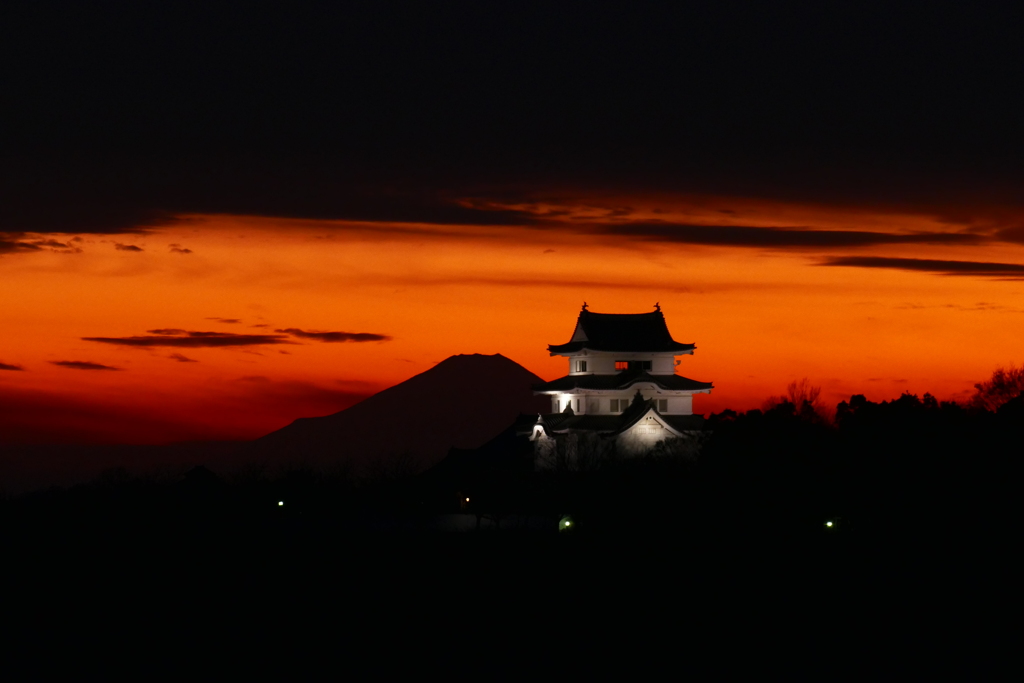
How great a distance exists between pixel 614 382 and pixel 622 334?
3218mm

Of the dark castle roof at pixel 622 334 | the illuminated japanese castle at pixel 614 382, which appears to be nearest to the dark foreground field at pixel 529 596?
the illuminated japanese castle at pixel 614 382

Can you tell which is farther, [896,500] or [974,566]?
[896,500]

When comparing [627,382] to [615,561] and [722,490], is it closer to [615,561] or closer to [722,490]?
[722,490]

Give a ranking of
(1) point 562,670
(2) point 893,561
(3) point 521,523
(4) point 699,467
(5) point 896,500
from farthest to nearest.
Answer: (3) point 521,523, (4) point 699,467, (5) point 896,500, (2) point 893,561, (1) point 562,670

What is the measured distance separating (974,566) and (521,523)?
26655 mm

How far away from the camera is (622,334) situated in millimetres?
77938

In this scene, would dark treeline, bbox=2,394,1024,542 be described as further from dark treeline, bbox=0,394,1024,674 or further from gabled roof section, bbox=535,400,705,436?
gabled roof section, bbox=535,400,705,436

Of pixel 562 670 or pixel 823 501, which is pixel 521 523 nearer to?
pixel 823 501

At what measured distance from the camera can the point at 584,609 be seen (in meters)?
43.2

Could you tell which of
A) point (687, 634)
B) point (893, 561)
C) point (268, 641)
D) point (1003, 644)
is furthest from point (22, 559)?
point (1003, 644)

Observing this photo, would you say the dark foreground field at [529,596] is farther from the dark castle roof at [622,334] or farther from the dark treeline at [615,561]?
the dark castle roof at [622,334]


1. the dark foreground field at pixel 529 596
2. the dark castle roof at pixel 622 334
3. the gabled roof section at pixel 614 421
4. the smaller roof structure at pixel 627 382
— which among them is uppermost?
the dark castle roof at pixel 622 334

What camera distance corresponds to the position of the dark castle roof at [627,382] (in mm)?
75312

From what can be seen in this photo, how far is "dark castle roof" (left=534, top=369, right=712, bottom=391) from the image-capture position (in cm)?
7531
